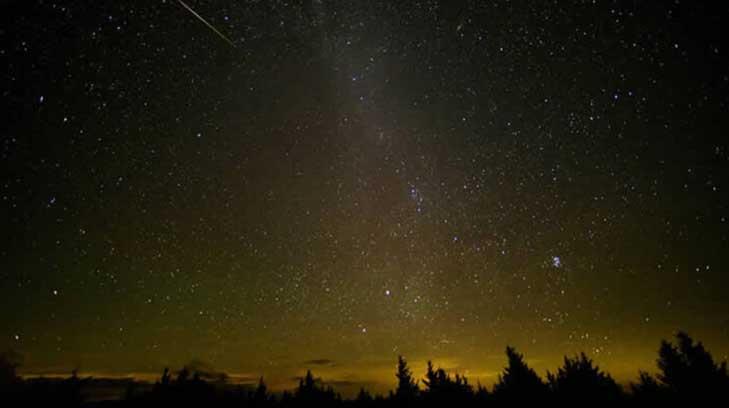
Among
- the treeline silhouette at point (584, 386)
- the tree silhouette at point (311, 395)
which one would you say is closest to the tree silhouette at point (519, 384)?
the treeline silhouette at point (584, 386)

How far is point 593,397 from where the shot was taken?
22.6 meters

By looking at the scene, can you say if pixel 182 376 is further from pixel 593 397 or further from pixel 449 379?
pixel 593 397

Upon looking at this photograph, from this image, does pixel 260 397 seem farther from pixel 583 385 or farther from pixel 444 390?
pixel 583 385

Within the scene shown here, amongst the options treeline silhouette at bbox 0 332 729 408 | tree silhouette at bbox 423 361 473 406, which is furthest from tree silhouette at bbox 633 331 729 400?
tree silhouette at bbox 423 361 473 406

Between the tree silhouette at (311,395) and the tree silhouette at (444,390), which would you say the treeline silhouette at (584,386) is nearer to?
the tree silhouette at (444,390)

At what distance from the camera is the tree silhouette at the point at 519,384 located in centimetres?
2433

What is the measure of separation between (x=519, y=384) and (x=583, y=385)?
163 inches

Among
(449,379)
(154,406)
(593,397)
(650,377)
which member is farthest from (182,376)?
(650,377)

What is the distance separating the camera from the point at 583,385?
920 inches

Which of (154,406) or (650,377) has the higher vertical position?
(650,377)

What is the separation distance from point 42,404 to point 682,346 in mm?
66170

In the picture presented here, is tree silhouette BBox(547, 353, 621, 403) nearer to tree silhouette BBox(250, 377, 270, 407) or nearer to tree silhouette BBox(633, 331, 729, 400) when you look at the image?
tree silhouette BBox(633, 331, 729, 400)

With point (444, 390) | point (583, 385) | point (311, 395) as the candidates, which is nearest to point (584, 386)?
point (583, 385)

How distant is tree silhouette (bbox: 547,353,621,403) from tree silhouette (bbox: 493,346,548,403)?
127 cm
